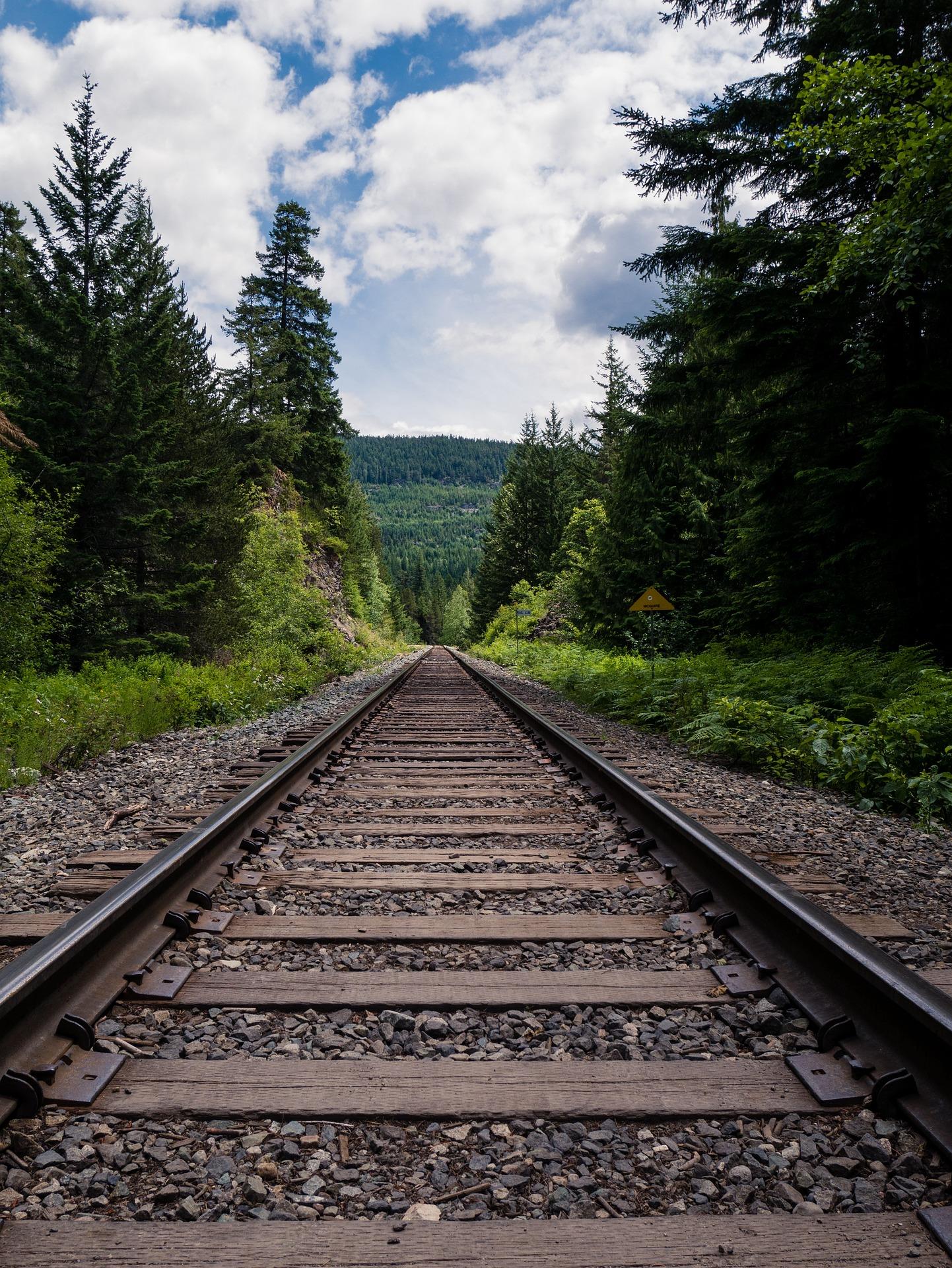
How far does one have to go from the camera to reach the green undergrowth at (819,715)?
5.34 meters

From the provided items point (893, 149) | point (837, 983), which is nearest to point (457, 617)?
point (893, 149)

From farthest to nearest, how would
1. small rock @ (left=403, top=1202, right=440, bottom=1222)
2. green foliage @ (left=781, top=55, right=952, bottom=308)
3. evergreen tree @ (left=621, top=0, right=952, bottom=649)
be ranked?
evergreen tree @ (left=621, top=0, right=952, bottom=649) < green foliage @ (left=781, top=55, right=952, bottom=308) < small rock @ (left=403, top=1202, right=440, bottom=1222)

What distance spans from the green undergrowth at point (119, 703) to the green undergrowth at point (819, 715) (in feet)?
19.8

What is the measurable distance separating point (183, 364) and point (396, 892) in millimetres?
21603

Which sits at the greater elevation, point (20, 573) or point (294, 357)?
point (294, 357)

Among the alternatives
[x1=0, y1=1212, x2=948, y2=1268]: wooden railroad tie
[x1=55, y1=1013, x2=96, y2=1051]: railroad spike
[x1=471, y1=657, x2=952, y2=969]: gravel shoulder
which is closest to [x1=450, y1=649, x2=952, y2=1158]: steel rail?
[x1=0, y1=1212, x2=948, y2=1268]: wooden railroad tie

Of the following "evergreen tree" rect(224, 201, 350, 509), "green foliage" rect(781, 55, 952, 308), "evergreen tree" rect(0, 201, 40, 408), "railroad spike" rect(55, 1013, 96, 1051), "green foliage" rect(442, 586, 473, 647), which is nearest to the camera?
"railroad spike" rect(55, 1013, 96, 1051)

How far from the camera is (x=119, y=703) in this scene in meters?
8.50

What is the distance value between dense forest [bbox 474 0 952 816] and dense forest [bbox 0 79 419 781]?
7.09 metres

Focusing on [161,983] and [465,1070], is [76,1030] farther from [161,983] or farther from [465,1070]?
[465,1070]

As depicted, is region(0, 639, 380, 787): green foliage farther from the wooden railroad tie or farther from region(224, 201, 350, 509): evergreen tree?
region(224, 201, 350, 509): evergreen tree

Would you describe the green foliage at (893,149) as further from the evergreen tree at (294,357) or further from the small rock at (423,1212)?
the evergreen tree at (294,357)

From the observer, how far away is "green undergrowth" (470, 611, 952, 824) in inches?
210

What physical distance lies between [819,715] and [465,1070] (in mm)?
6281
